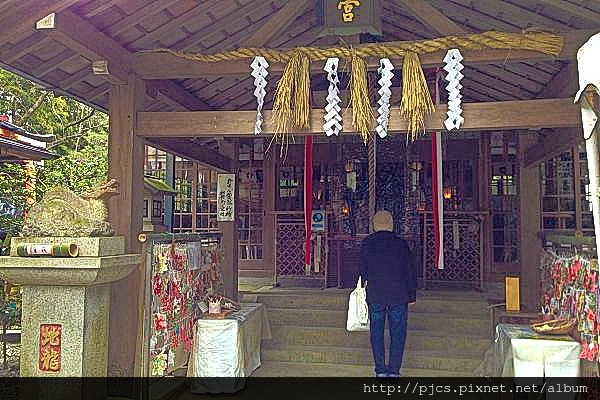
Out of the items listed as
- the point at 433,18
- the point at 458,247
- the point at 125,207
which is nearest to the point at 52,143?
the point at 125,207

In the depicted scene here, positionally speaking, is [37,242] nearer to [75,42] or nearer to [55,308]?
[55,308]

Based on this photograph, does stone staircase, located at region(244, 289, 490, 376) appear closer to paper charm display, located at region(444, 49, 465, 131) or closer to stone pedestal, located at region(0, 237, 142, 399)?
stone pedestal, located at region(0, 237, 142, 399)

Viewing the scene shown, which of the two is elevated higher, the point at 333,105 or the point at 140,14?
the point at 140,14

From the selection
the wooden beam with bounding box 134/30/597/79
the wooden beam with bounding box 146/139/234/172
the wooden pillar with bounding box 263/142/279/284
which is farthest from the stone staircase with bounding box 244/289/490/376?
the wooden beam with bounding box 134/30/597/79

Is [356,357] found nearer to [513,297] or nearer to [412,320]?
[412,320]

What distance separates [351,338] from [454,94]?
337cm

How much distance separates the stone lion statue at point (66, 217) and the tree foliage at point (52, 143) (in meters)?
3.12

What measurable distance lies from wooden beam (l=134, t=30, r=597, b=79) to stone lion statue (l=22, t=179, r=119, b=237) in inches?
52.3

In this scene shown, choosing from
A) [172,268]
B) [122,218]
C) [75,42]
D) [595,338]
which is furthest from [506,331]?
[75,42]

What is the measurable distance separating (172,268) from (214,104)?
2.88 m

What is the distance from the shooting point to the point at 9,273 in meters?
3.99

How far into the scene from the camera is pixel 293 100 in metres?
4.63

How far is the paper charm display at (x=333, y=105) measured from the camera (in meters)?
4.46

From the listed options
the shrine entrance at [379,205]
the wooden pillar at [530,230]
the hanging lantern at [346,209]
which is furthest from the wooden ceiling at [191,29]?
the hanging lantern at [346,209]
